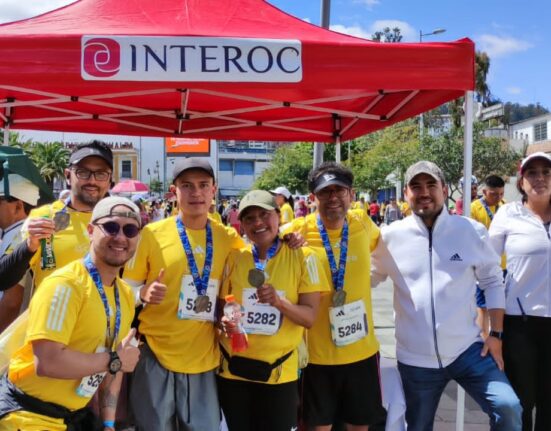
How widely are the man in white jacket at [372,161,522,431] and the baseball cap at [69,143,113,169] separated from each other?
1988mm

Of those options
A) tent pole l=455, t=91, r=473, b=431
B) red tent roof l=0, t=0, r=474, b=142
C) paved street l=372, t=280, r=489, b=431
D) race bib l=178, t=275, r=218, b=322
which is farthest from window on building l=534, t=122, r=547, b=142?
race bib l=178, t=275, r=218, b=322

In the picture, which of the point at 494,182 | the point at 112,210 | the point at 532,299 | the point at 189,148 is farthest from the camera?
the point at 189,148

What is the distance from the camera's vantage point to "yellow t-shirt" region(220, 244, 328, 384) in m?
2.87

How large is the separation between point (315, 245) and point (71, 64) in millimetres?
1903

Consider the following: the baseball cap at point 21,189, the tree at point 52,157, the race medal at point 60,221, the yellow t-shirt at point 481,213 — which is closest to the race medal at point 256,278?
the race medal at point 60,221

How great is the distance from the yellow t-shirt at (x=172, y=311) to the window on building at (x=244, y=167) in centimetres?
7187

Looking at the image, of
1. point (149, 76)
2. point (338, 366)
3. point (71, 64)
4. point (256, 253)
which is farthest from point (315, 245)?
point (71, 64)

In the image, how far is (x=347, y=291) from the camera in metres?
3.19

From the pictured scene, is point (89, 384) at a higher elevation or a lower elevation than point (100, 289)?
lower

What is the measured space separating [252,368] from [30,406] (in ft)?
3.77

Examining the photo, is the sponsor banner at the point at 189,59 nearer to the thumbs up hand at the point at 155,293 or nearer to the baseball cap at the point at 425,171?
the baseball cap at the point at 425,171

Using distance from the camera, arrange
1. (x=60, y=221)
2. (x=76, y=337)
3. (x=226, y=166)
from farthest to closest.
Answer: (x=226, y=166) → (x=60, y=221) → (x=76, y=337)

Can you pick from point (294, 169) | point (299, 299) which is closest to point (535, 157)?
point (299, 299)

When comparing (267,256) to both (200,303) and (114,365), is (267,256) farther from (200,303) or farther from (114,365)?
(114,365)
